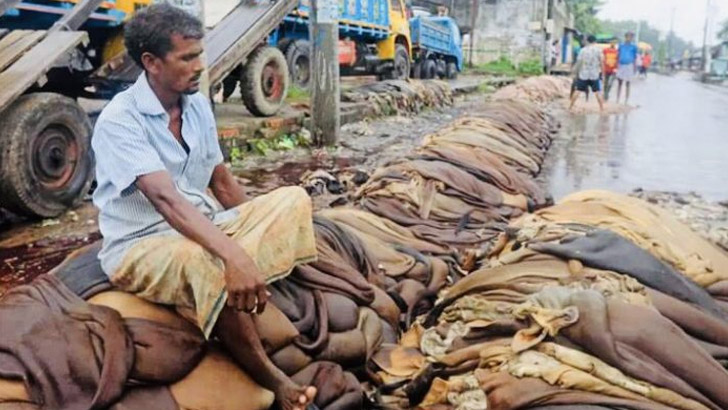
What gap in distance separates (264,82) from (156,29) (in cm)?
849

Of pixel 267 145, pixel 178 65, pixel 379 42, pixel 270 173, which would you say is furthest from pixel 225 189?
pixel 379 42

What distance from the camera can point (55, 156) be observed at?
6035 millimetres

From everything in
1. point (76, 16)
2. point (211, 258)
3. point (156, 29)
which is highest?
point (76, 16)

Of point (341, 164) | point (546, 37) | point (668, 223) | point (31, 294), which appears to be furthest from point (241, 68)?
point (546, 37)

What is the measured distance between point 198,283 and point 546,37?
35.5 metres

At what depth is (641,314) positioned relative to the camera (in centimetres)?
267

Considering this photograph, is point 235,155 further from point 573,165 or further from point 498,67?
point 498,67

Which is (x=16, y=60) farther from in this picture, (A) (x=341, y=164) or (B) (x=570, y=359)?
(B) (x=570, y=359)

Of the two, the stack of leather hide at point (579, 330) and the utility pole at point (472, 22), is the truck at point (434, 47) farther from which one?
the stack of leather hide at point (579, 330)

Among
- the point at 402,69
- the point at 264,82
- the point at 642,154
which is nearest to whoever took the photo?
the point at 642,154

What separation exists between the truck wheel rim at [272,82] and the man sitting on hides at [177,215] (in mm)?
8235

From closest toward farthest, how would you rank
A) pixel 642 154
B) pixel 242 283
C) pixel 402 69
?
pixel 242 283, pixel 642 154, pixel 402 69

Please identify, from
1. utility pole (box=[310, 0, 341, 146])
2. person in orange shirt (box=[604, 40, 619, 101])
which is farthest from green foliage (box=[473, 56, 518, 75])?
utility pole (box=[310, 0, 341, 146])

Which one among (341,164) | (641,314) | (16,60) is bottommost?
(341,164)
